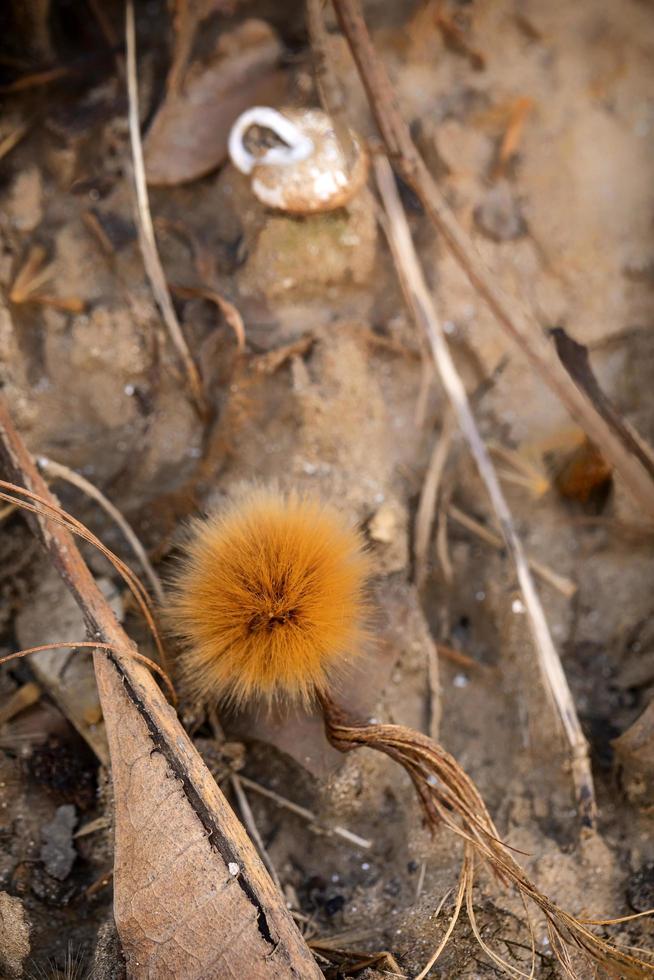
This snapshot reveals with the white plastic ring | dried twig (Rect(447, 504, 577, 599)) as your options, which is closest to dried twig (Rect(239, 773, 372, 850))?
dried twig (Rect(447, 504, 577, 599))

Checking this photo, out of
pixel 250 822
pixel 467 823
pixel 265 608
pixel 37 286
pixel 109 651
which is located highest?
pixel 37 286

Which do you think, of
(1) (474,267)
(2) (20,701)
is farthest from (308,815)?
(1) (474,267)

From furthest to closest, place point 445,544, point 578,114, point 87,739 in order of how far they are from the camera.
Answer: point 578,114
point 445,544
point 87,739

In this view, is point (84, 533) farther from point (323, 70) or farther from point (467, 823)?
point (323, 70)

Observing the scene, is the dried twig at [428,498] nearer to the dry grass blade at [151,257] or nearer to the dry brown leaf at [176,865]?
the dry grass blade at [151,257]

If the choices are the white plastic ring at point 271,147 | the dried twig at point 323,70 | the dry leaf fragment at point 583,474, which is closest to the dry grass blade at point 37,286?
the white plastic ring at point 271,147

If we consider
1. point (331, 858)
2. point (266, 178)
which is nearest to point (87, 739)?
point (331, 858)

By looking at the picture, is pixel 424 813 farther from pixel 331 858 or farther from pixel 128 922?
pixel 128 922
